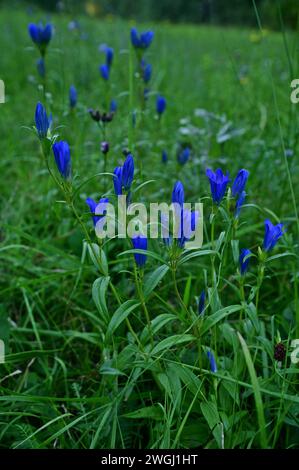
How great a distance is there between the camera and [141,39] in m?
1.58

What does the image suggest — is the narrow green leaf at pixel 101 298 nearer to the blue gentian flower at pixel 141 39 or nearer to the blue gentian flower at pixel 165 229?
the blue gentian flower at pixel 165 229

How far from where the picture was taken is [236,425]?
0.99 m

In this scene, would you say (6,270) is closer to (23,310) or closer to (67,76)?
(23,310)

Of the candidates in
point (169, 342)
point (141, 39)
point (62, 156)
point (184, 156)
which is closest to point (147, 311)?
point (169, 342)

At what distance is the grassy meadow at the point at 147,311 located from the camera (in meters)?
0.96

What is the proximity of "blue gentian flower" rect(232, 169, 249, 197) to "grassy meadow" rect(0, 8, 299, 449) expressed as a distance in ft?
0.12

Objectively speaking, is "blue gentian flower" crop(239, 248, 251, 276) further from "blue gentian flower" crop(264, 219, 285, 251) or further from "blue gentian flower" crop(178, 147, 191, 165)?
"blue gentian flower" crop(178, 147, 191, 165)

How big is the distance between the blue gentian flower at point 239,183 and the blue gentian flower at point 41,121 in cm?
37

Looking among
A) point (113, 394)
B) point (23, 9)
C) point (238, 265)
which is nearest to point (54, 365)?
point (113, 394)

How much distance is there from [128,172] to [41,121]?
177mm

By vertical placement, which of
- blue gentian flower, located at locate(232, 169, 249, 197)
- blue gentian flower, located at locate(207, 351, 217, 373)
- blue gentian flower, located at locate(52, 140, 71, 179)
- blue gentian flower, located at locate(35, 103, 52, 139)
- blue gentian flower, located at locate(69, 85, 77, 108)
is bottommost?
blue gentian flower, located at locate(207, 351, 217, 373)

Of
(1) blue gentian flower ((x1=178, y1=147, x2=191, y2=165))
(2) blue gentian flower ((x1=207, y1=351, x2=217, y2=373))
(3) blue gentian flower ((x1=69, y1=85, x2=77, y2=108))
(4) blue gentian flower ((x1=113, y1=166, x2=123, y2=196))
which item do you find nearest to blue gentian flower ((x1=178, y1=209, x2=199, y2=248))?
(4) blue gentian flower ((x1=113, y1=166, x2=123, y2=196))

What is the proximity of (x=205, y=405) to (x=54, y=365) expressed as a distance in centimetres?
40

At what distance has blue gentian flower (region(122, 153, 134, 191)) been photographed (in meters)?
0.92
